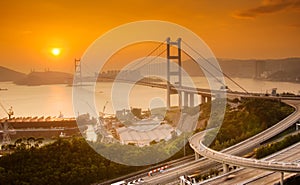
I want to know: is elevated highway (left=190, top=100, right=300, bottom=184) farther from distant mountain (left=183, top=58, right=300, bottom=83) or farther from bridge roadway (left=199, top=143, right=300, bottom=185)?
distant mountain (left=183, top=58, right=300, bottom=83)

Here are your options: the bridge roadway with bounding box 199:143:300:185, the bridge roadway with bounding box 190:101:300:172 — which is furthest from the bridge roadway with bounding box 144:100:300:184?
the bridge roadway with bounding box 199:143:300:185

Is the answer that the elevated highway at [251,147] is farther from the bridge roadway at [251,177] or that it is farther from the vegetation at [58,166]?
the vegetation at [58,166]

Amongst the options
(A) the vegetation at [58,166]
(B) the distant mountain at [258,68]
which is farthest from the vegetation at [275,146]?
(B) the distant mountain at [258,68]

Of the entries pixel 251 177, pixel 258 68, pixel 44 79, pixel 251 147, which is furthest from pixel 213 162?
pixel 44 79

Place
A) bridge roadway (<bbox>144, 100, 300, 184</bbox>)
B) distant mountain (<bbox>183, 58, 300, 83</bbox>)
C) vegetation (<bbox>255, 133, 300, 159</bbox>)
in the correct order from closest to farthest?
bridge roadway (<bbox>144, 100, 300, 184</bbox>) < vegetation (<bbox>255, 133, 300, 159</bbox>) < distant mountain (<bbox>183, 58, 300, 83</bbox>)

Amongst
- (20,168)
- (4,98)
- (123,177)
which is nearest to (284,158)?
(123,177)

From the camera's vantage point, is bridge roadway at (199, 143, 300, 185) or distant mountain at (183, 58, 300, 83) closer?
bridge roadway at (199, 143, 300, 185)

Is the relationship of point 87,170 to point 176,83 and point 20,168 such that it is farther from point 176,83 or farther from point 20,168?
point 176,83
